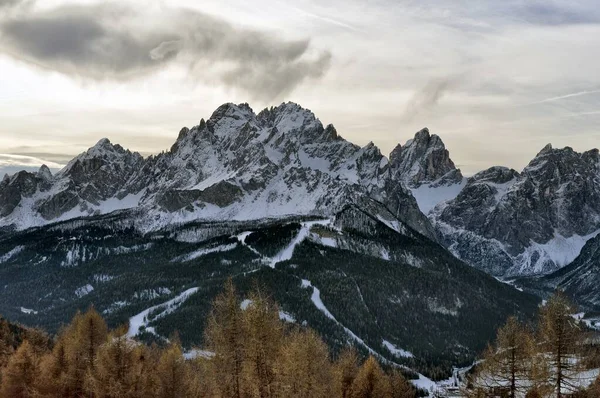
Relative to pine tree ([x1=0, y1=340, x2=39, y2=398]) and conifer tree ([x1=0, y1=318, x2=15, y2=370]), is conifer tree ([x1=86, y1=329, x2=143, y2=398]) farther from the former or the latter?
conifer tree ([x1=0, y1=318, x2=15, y2=370])

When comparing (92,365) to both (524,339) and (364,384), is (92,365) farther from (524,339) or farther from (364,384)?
(524,339)

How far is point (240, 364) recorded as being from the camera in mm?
51062

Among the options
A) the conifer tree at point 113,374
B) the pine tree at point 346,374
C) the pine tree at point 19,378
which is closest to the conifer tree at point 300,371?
the conifer tree at point 113,374

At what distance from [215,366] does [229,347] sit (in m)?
1.87

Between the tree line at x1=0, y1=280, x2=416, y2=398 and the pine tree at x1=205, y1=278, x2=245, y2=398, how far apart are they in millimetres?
71

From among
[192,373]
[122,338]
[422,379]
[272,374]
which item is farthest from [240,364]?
[422,379]

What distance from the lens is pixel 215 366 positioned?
51.9m

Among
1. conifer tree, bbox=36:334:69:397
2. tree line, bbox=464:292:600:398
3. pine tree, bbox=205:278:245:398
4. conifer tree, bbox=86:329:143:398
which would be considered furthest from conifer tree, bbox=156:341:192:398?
tree line, bbox=464:292:600:398

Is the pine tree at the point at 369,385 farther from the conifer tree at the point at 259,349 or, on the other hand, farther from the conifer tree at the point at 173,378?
A: the conifer tree at the point at 259,349

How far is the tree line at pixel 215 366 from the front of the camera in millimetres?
50688

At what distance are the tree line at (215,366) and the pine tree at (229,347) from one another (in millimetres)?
71

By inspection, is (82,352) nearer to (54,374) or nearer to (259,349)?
(54,374)

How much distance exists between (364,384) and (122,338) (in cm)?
2856

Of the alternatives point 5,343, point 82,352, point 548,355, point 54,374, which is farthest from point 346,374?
point 5,343
